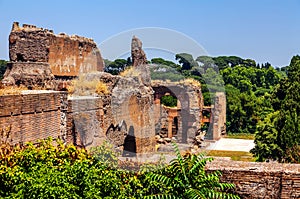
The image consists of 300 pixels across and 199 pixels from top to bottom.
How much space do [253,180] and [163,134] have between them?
19.8 m

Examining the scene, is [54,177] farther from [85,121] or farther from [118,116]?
[118,116]

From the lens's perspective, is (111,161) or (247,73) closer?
(111,161)

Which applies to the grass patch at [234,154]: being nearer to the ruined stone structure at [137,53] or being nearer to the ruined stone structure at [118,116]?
the ruined stone structure at [118,116]

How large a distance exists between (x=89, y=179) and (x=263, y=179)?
2.58 metres

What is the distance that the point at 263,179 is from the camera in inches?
259

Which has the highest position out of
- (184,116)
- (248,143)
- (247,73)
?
(247,73)

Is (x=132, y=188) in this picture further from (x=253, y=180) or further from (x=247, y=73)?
(x=247, y=73)

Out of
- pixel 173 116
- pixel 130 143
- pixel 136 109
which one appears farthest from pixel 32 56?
pixel 173 116

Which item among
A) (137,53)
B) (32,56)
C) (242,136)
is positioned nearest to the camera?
(32,56)

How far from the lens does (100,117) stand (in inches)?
520

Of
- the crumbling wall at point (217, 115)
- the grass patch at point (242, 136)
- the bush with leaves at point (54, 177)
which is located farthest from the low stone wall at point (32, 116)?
the grass patch at point (242, 136)

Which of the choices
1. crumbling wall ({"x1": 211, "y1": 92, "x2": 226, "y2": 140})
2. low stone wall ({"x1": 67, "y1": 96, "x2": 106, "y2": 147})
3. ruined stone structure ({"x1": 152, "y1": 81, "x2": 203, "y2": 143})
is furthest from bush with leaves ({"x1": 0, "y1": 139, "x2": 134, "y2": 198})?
crumbling wall ({"x1": 211, "y1": 92, "x2": 226, "y2": 140})

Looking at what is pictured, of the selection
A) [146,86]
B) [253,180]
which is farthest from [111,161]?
[146,86]

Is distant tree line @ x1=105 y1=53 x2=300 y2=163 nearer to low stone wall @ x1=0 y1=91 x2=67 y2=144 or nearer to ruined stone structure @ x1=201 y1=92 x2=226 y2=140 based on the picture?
ruined stone structure @ x1=201 y1=92 x2=226 y2=140
